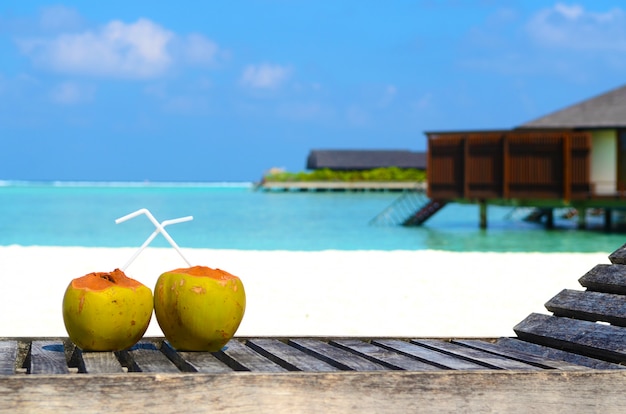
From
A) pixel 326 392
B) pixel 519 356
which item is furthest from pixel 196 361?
pixel 519 356

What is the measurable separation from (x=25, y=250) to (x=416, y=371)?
2049 centimetres

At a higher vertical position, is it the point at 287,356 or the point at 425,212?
the point at 287,356

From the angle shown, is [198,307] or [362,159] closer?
[198,307]

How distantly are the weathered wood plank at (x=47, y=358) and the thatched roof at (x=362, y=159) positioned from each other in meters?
131

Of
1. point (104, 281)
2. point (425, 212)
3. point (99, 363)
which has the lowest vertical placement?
point (425, 212)

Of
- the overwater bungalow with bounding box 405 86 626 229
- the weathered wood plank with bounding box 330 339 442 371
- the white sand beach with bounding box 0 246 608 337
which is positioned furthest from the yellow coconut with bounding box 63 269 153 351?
the overwater bungalow with bounding box 405 86 626 229

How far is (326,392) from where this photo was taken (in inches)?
123

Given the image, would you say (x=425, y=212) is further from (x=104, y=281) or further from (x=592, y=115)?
(x=104, y=281)

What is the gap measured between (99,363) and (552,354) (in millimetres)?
1928

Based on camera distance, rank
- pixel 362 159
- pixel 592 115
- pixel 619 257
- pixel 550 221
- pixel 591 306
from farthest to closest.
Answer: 1. pixel 362 159
2. pixel 550 221
3. pixel 592 115
4. pixel 619 257
5. pixel 591 306

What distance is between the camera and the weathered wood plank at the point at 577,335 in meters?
3.90

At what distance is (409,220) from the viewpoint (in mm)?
46250

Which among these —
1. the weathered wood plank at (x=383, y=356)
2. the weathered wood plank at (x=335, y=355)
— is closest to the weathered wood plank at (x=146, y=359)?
the weathered wood plank at (x=335, y=355)

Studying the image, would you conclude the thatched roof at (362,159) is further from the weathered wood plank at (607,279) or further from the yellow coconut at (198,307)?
the yellow coconut at (198,307)
